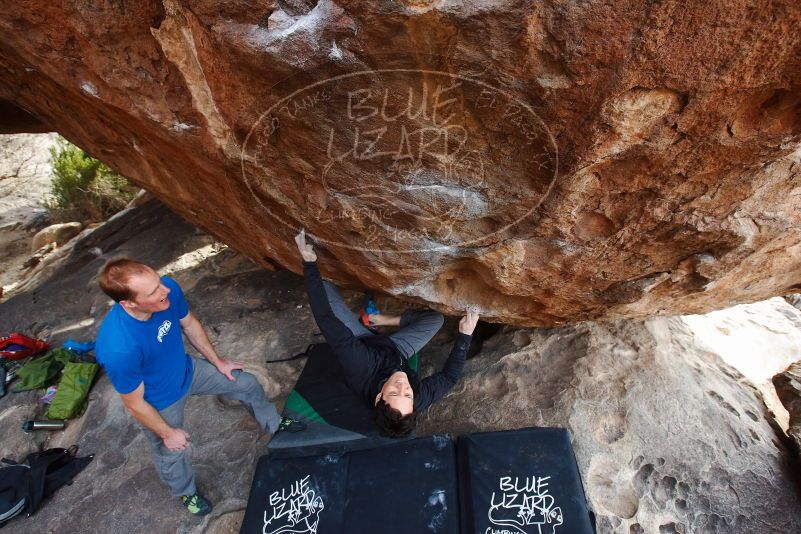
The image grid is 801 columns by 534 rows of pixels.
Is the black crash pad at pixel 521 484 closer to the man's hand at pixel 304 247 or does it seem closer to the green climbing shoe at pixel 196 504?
the man's hand at pixel 304 247

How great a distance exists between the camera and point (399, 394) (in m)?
2.40

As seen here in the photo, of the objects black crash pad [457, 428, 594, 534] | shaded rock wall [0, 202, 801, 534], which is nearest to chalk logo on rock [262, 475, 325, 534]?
shaded rock wall [0, 202, 801, 534]

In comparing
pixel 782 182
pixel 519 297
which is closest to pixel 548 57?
pixel 782 182

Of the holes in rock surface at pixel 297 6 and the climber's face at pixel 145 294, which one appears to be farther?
the climber's face at pixel 145 294

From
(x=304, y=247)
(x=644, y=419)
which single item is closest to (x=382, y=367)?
(x=304, y=247)

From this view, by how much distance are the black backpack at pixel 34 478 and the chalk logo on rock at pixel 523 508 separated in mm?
2604

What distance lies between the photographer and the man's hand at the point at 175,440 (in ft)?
7.60

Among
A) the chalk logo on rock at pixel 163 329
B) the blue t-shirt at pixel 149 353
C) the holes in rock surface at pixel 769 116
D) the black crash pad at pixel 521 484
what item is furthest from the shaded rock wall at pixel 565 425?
the holes in rock surface at pixel 769 116

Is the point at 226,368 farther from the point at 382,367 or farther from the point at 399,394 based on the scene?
the point at 399,394

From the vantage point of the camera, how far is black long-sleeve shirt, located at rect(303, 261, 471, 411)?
2.53 meters

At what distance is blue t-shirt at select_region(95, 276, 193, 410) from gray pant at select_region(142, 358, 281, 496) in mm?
78

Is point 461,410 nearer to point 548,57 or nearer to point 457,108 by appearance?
point 457,108

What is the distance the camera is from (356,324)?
10.3ft

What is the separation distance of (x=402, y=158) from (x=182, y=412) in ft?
6.08
